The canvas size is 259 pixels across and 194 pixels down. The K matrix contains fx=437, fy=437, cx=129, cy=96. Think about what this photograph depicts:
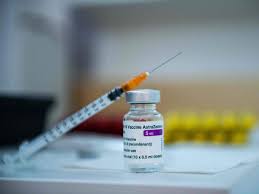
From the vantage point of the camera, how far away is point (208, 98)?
5.43ft

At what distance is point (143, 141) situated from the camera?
0.58 meters

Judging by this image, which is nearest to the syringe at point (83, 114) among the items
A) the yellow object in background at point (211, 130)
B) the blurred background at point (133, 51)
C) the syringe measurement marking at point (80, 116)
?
the syringe measurement marking at point (80, 116)

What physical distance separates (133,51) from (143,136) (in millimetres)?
1280

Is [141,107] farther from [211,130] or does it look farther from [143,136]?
[211,130]

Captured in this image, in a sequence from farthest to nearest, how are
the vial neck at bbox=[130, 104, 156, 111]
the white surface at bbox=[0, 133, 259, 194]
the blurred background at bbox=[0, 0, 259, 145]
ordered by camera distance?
1. the blurred background at bbox=[0, 0, 259, 145]
2. the vial neck at bbox=[130, 104, 156, 111]
3. the white surface at bbox=[0, 133, 259, 194]

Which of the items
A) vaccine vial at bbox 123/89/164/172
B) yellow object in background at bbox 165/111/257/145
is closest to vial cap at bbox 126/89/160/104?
vaccine vial at bbox 123/89/164/172

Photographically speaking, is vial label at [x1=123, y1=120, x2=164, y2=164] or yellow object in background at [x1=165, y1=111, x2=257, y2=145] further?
yellow object in background at [x1=165, y1=111, x2=257, y2=145]

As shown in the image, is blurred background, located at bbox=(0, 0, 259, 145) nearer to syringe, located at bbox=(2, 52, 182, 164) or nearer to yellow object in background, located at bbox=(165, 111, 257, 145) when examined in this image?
yellow object in background, located at bbox=(165, 111, 257, 145)

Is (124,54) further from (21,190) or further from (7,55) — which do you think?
(21,190)

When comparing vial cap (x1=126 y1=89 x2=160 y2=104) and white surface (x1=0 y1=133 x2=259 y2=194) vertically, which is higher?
vial cap (x1=126 y1=89 x2=160 y2=104)

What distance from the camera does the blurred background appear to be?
1.48 meters

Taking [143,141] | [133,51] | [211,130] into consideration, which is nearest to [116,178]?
[143,141]

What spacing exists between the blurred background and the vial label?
29.9 inches

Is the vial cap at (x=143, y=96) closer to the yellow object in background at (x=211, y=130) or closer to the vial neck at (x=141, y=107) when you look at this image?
the vial neck at (x=141, y=107)
